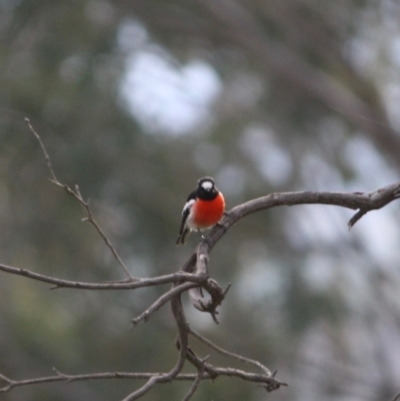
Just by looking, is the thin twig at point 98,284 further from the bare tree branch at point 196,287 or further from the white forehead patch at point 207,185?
the white forehead patch at point 207,185

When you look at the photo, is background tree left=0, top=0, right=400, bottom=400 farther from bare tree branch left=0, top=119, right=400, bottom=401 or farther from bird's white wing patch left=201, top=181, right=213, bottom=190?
bare tree branch left=0, top=119, right=400, bottom=401

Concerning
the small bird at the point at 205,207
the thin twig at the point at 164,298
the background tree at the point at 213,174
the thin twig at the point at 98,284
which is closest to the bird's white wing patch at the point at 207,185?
the small bird at the point at 205,207

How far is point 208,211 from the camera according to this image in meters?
4.04

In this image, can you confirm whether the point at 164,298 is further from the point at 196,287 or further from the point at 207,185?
the point at 207,185

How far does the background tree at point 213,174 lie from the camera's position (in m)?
8.78

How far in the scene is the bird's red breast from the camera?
405 centimetres

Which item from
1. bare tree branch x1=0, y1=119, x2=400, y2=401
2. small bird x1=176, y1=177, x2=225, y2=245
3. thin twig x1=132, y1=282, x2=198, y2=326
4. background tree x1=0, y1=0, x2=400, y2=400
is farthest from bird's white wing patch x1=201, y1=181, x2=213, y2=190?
background tree x1=0, y1=0, x2=400, y2=400

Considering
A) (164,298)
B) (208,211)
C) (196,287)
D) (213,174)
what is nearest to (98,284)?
(164,298)

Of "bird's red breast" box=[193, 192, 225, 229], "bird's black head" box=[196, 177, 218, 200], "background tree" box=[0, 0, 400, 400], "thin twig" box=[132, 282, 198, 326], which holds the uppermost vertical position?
"background tree" box=[0, 0, 400, 400]

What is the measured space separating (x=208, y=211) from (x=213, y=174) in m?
6.64

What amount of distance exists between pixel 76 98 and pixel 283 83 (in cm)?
290

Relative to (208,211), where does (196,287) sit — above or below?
below

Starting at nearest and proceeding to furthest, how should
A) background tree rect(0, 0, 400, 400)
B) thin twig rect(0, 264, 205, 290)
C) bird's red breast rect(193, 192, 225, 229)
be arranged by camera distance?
thin twig rect(0, 264, 205, 290)
bird's red breast rect(193, 192, 225, 229)
background tree rect(0, 0, 400, 400)

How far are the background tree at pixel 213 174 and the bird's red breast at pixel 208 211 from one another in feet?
13.5
